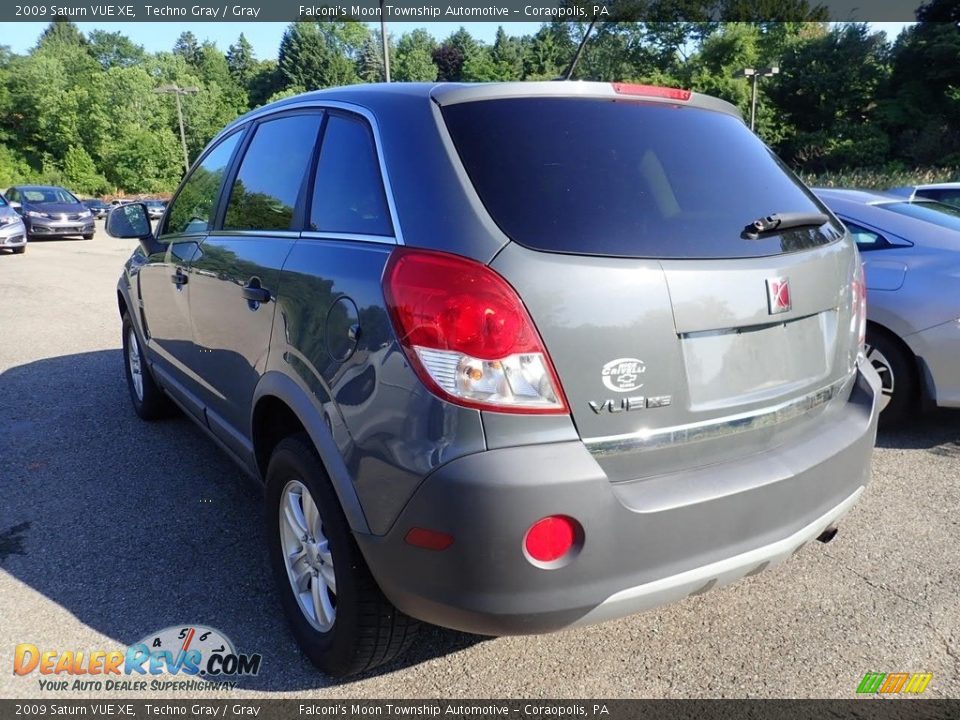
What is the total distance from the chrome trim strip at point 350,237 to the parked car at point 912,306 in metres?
3.21

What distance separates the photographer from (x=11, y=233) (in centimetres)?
1658

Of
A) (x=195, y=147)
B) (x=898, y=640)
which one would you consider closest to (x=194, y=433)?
(x=898, y=640)

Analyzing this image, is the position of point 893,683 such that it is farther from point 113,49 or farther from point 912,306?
point 113,49

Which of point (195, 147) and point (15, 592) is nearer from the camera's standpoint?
point (15, 592)

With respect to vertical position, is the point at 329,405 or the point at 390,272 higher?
the point at 390,272

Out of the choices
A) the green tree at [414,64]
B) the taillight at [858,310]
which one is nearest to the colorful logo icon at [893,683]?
the taillight at [858,310]

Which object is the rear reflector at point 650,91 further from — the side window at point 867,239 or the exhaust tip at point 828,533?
the side window at point 867,239

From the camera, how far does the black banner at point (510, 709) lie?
7.16ft

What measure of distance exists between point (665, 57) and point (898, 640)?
68859 millimetres

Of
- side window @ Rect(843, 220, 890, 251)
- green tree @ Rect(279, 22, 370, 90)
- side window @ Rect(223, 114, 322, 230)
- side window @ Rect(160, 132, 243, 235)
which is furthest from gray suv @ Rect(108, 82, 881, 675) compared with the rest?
green tree @ Rect(279, 22, 370, 90)

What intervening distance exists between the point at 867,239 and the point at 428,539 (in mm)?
3708

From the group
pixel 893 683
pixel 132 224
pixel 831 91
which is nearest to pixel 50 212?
pixel 132 224

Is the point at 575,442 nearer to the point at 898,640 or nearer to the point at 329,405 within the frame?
the point at 329,405

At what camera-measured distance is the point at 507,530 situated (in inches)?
68.7
